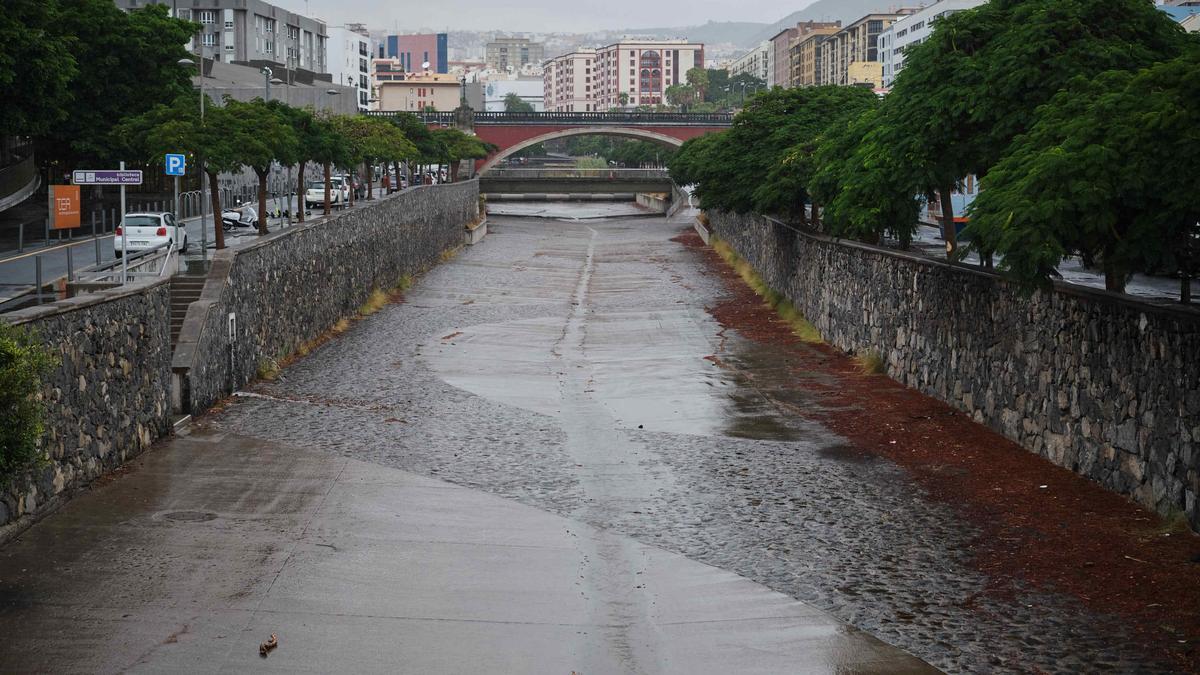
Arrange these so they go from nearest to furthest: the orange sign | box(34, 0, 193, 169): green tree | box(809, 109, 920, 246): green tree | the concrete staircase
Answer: the concrete staircase, box(809, 109, 920, 246): green tree, the orange sign, box(34, 0, 193, 169): green tree

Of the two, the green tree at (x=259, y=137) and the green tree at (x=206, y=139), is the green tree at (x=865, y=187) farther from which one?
the green tree at (x=206, y=139)

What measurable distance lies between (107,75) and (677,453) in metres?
45.9

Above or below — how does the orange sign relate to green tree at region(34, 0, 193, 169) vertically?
below

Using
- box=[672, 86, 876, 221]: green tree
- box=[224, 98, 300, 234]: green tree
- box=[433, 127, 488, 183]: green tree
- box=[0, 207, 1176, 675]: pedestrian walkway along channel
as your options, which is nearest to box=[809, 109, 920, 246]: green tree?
box=[0, 207, 1176, 675]: pedestrian walkway along channel

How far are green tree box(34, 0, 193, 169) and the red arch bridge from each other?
67.1m

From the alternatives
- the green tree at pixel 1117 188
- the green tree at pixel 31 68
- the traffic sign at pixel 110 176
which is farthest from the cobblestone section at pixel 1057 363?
the green tree at pixel 31 68

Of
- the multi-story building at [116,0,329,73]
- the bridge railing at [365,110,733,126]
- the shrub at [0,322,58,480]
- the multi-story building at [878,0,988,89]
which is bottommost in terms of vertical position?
the shrub at [0,322,58,480]

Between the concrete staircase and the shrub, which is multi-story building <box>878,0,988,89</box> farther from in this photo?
the shrub

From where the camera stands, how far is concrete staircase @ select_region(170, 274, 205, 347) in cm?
2364

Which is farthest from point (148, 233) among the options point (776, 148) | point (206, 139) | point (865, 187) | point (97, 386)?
point (97, 386)

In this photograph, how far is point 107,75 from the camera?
2238 inches

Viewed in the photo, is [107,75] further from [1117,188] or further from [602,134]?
[602,134]

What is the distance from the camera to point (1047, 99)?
814 inches

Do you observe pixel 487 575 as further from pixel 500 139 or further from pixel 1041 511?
pixel 500 139
